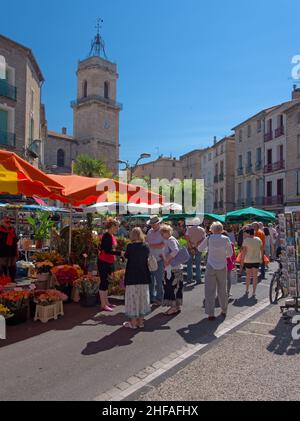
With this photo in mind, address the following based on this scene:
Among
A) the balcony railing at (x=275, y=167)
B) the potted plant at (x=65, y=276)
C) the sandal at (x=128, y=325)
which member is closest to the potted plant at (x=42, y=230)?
the potted plant at (x=65, y=276)

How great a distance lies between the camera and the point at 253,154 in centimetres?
4100

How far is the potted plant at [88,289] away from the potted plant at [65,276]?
15 centimetres

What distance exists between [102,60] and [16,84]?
40.2m

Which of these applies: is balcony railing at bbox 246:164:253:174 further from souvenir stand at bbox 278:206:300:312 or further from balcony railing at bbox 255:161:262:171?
souvenir stand at bbox 278:206:300:312

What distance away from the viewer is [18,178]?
571 centimetres

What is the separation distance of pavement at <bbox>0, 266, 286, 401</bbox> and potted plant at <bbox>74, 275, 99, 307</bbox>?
0.62 feet

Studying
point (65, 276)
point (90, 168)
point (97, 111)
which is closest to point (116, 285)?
point (65, 276)

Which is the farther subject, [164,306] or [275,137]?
[275,137]

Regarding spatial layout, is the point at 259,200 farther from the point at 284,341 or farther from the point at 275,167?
the point at 284,341

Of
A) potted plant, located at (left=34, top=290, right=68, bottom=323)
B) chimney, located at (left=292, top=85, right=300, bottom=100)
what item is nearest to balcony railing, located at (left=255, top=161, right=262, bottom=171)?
chimney, located at (left=292, top=85, right=300, bottom=100)

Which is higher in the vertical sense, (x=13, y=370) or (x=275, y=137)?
(x=275, y=137)
